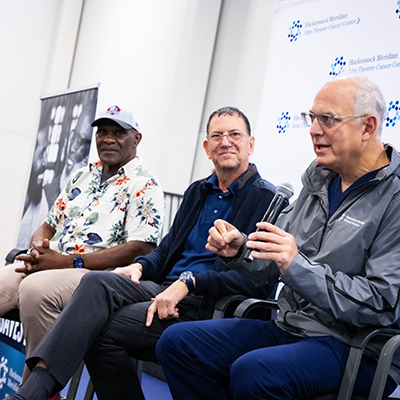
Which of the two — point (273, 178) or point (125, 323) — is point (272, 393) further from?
point (273, 178)

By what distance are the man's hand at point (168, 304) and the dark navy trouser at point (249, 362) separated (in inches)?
8.2

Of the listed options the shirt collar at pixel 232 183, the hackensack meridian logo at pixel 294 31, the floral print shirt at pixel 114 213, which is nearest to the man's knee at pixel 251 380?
the shirt collar at pixel 232 183

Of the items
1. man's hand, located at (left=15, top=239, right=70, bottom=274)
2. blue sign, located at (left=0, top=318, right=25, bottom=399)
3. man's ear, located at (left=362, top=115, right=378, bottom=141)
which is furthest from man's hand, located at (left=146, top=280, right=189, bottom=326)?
blue sign, located at (left=0, top=318, right=25, bottom=399)

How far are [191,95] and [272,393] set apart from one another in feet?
10.2

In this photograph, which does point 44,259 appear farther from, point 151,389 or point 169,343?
point 151,389

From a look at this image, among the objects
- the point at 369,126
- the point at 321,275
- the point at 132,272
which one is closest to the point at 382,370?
the point at 321,275

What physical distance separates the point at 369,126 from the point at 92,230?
5.06ft

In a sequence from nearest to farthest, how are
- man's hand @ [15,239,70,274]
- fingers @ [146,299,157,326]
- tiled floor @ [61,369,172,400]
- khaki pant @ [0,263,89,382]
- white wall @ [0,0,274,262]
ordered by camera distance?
fingers @ [146,299,157,326] → khaki pant @ [0,263,89,382] → man's hand @ [15,239,70,274] → tiled floor @ [61,369,172,400] → white wall @ [0,0,274,262]

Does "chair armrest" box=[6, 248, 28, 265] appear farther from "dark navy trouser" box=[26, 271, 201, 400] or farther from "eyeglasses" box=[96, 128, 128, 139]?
"dark navy trouser" box=[26, 271, 201, 400]

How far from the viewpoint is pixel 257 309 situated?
200 centimetres

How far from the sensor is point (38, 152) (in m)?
5.47

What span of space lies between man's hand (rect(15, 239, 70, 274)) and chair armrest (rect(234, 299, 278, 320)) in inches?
40.2

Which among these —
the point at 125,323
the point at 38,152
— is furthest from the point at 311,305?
the point at 38,152

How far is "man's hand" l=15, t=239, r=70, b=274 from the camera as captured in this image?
2.51 meters
